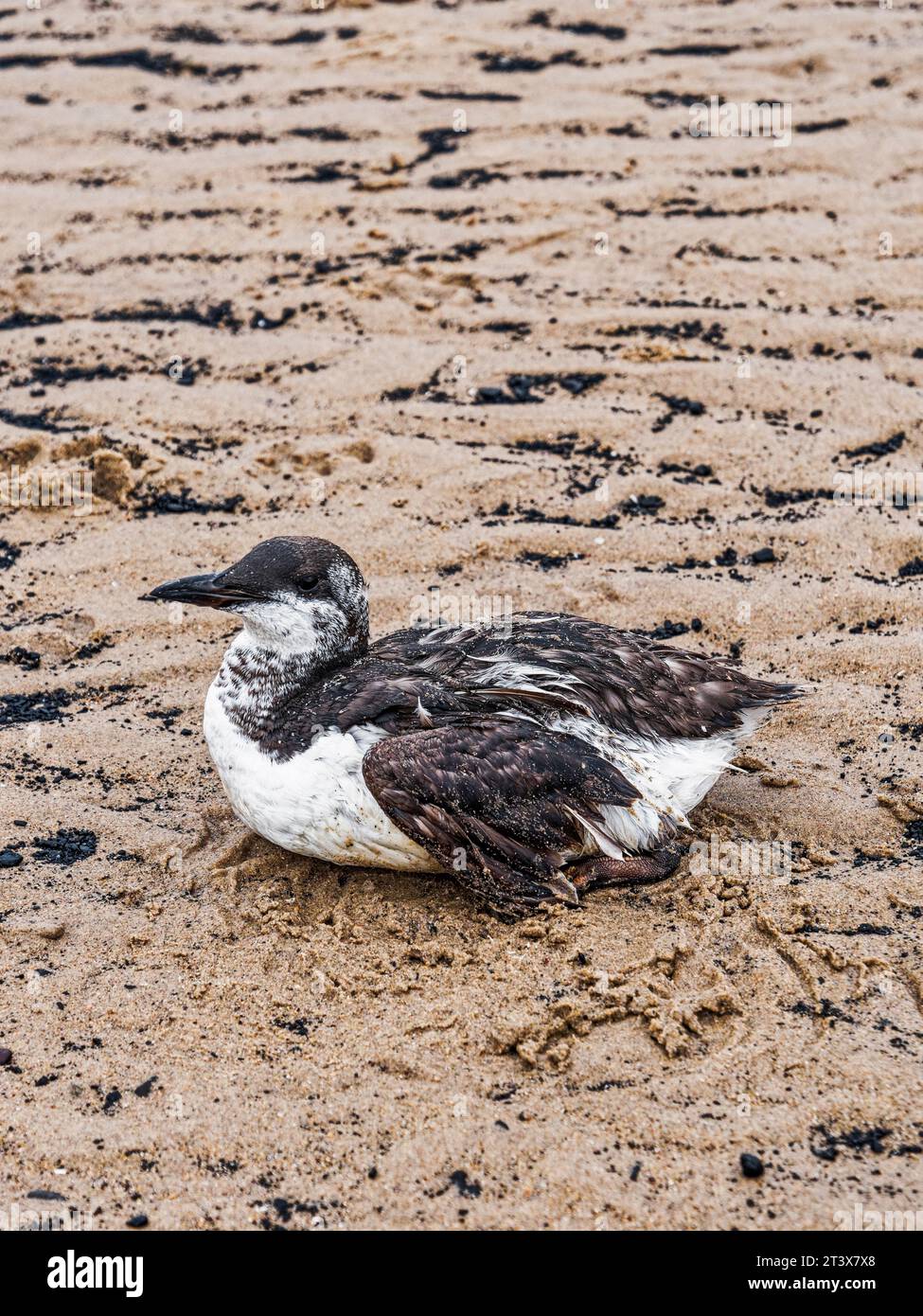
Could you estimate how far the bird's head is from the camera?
4.51m

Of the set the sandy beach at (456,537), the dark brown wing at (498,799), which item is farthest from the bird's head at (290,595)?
the sandy beach at (456,537)

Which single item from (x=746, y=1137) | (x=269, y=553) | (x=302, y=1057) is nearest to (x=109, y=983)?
(x=302, y=1057)

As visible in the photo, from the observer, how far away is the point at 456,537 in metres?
6.34

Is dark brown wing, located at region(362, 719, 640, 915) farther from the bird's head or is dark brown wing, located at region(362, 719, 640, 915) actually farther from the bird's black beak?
the bird's black beak

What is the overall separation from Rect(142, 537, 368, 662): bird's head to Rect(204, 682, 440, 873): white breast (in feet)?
1.47

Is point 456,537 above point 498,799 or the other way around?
above

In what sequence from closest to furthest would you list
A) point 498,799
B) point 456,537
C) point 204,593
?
point 498,799, point 204,593, point 456,537

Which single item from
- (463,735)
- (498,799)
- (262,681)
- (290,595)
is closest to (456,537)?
(290,595)

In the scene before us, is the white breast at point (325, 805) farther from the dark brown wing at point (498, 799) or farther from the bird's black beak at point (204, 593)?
the bird's black beak at point (204, 593)

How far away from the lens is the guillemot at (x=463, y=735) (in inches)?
165

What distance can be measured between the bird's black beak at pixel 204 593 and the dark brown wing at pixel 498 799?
81cm

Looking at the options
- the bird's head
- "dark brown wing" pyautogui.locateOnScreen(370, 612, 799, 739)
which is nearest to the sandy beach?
"dark brown wing" pyautogui.locateOnScreen(370, 612, 799, 739)

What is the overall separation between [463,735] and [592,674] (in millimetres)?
602

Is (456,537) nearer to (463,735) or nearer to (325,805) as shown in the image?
(463,735)
